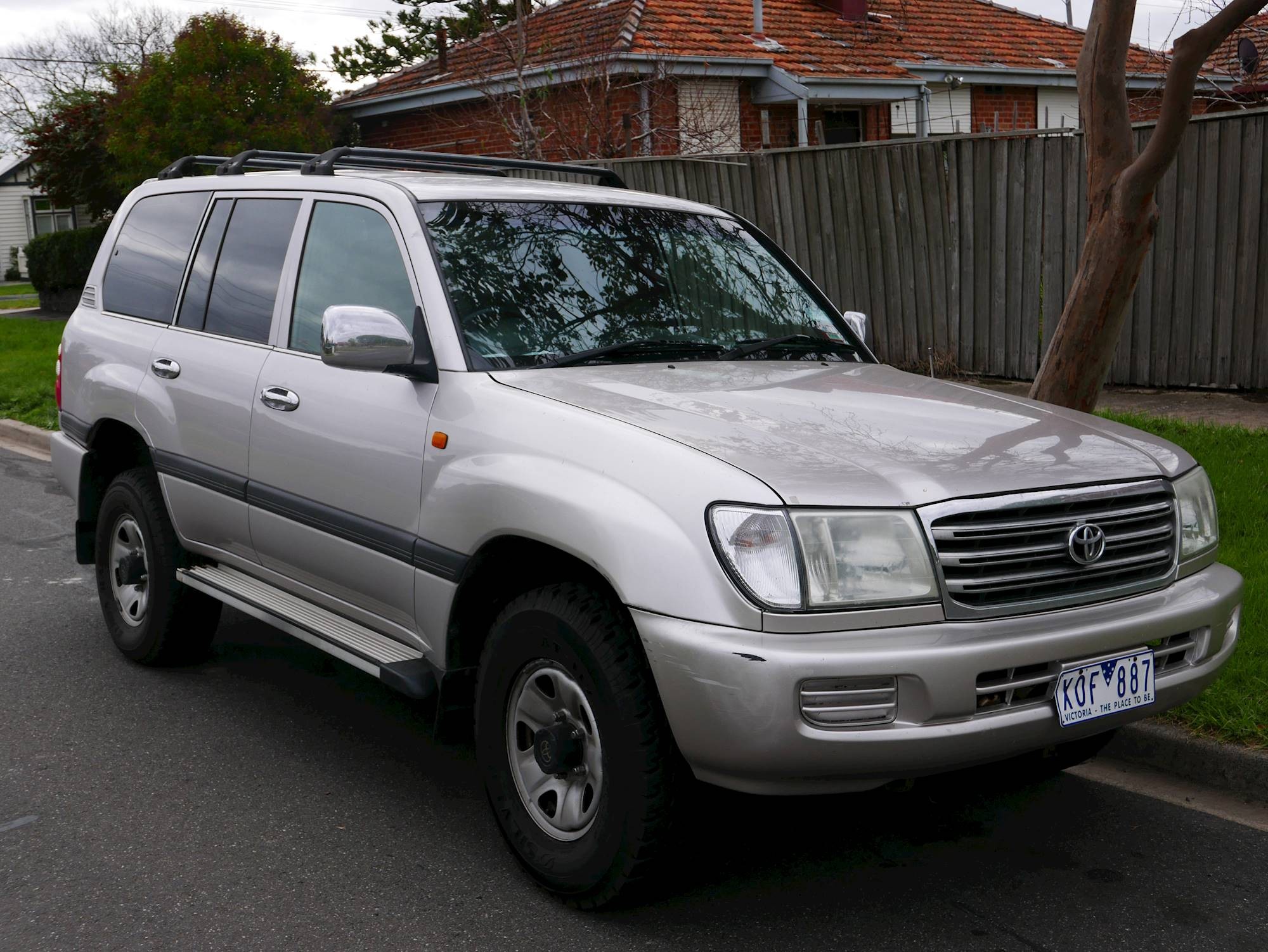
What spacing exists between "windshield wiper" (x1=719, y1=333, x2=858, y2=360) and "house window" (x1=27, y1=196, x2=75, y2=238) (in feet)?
173

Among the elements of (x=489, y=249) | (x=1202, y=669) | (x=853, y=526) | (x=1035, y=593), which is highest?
(x=489, y=249)

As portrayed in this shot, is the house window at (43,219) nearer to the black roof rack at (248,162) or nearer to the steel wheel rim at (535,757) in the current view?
the black roof rack at (248,162)

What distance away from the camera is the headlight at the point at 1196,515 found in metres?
3.64

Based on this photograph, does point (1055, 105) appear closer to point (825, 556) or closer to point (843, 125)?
point (843, 125)

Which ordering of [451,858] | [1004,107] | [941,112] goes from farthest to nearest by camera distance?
[1004,107], [941,112], [451,858]

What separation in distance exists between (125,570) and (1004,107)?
1978 centimetres

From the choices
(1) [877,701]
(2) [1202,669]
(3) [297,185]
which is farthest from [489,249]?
(2) [1202,669]

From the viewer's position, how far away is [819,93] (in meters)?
18.8

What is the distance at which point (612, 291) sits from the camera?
14.3 feet

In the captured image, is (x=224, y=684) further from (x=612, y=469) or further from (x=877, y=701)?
(x=877, y=701)

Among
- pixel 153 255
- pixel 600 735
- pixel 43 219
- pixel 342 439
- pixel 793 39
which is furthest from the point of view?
pixel 43 219

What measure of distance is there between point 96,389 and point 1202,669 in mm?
4410

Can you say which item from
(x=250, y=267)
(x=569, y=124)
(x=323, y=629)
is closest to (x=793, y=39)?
(x=569, y=124)

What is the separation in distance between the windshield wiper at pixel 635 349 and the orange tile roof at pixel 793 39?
12184mm
